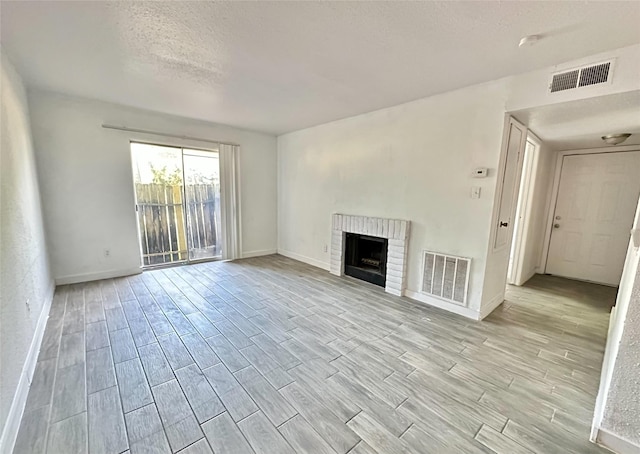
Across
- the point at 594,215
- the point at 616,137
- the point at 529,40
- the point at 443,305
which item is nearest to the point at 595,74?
the point at 529,40

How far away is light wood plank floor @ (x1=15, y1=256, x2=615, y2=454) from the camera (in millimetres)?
1421

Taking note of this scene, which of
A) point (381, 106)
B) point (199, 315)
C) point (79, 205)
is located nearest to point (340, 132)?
point (381, 106)

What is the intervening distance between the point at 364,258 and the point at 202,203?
3.11 m

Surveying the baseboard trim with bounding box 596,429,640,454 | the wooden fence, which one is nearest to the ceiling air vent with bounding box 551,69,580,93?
the baseboard trim with bounding box 596,429,640,454

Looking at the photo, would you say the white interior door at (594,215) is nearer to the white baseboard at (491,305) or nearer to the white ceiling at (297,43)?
the white baseboard at (491,305)

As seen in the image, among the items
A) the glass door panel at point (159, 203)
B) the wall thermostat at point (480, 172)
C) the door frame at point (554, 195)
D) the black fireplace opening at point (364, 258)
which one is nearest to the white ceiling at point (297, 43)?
the wall thermostat at point (480, 172)

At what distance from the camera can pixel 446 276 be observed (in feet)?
9.80

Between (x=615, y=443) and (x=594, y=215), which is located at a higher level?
(x=594, y=215)

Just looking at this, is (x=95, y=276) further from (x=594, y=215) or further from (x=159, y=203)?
(x=594, y=215)

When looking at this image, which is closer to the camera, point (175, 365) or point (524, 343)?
point (175, 365)

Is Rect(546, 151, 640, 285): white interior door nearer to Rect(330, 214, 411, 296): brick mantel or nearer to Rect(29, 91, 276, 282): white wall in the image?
Rect(330, 214, 411, 296): brick mantel

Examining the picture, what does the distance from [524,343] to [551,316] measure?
91cm

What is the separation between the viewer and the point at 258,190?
5219 millimetres

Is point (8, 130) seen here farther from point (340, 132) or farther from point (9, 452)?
point (340, 132)
